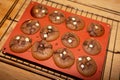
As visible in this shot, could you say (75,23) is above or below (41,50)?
above

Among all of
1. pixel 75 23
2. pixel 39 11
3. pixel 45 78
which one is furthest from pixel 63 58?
pixel 39 11

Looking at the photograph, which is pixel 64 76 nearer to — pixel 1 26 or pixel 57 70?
pixel 57 70

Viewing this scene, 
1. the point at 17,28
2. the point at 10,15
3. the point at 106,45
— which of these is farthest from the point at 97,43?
the point at 10,15

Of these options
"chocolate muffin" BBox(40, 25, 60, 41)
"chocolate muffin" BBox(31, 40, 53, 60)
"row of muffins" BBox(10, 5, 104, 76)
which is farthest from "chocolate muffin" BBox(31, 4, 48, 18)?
"chocolate muffin" BBox(31, 40, 53, 60)

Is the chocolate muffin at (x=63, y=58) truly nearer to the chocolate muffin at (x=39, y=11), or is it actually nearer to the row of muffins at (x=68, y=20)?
the row of muffins at (x=68, y=20)

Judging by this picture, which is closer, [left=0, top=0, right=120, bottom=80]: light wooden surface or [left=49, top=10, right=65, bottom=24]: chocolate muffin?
[left=0, top=0, right=120, bottom=80]: light wooden surface

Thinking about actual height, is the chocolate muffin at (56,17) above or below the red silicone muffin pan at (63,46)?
above

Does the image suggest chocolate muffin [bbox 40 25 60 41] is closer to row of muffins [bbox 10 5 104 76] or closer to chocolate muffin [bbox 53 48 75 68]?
row of muffins [bbox 10 5 104 76]

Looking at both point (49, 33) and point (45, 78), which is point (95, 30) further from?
point (45, 78)

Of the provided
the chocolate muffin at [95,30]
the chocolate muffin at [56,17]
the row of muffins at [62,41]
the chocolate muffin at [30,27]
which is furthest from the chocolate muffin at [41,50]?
the chocolate muffin at [95,30]
